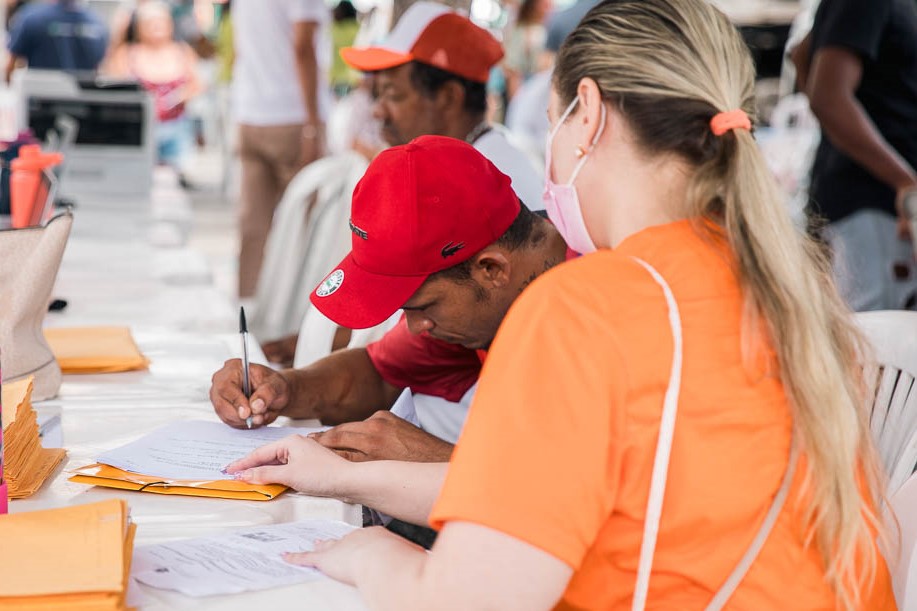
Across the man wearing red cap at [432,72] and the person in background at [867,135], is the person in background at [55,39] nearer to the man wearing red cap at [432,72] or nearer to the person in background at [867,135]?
the man wearing red cap at [432,72]

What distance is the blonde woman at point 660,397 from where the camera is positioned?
0.94 meters

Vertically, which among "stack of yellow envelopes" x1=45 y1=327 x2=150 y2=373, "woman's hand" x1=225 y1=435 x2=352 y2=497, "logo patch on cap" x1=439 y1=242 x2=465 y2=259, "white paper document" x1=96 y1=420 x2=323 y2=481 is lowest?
"stack of yellow envelopes" x1=45 y1=327 x2=150 y2=373

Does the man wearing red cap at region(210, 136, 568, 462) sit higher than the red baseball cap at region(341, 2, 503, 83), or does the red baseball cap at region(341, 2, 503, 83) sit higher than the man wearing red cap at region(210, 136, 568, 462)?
the red baseball cap at region(341, 2, 503, 83)

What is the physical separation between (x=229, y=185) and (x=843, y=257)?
7.21 meters

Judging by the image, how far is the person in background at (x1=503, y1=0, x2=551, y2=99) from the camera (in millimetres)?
8172

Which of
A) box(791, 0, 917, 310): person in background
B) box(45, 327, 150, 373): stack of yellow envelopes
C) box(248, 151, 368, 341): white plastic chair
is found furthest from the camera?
box(248, 151, 368, 341): white plastic chair

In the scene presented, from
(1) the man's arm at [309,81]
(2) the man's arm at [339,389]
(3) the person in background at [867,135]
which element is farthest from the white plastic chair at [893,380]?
(1) the man's arm at [309,81]

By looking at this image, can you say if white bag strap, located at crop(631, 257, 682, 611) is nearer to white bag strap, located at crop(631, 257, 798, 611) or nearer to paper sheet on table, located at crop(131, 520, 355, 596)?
white bag strap, located at crop(631, 257, 798, 611)

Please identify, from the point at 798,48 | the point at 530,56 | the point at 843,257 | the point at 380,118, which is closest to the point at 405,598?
the point at 380,118

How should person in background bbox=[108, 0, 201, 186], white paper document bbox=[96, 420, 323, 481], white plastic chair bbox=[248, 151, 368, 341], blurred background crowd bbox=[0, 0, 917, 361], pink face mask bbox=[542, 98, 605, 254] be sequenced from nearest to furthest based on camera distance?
pink face mask bbox=[542, 98, 605, 254], white paper document bbox=[96, 420, 323, 481], blurred background crowd bbox=[0, 0, 917, 361], white plastic chair bbox=[248, 151, 368, 341], person in background bbox=[108, 0, 201, 186]

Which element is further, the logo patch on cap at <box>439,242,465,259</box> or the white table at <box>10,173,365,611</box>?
the logo patch on cap at <box>439,242,465,259</box>

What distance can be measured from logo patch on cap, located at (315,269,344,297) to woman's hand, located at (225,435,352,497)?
25 centimetres

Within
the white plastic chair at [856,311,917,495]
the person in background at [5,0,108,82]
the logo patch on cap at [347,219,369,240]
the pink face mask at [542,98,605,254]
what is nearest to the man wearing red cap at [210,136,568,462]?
the logo patch on cap at [347,219,369,240]

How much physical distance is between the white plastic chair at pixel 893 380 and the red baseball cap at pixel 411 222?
2.07ft
